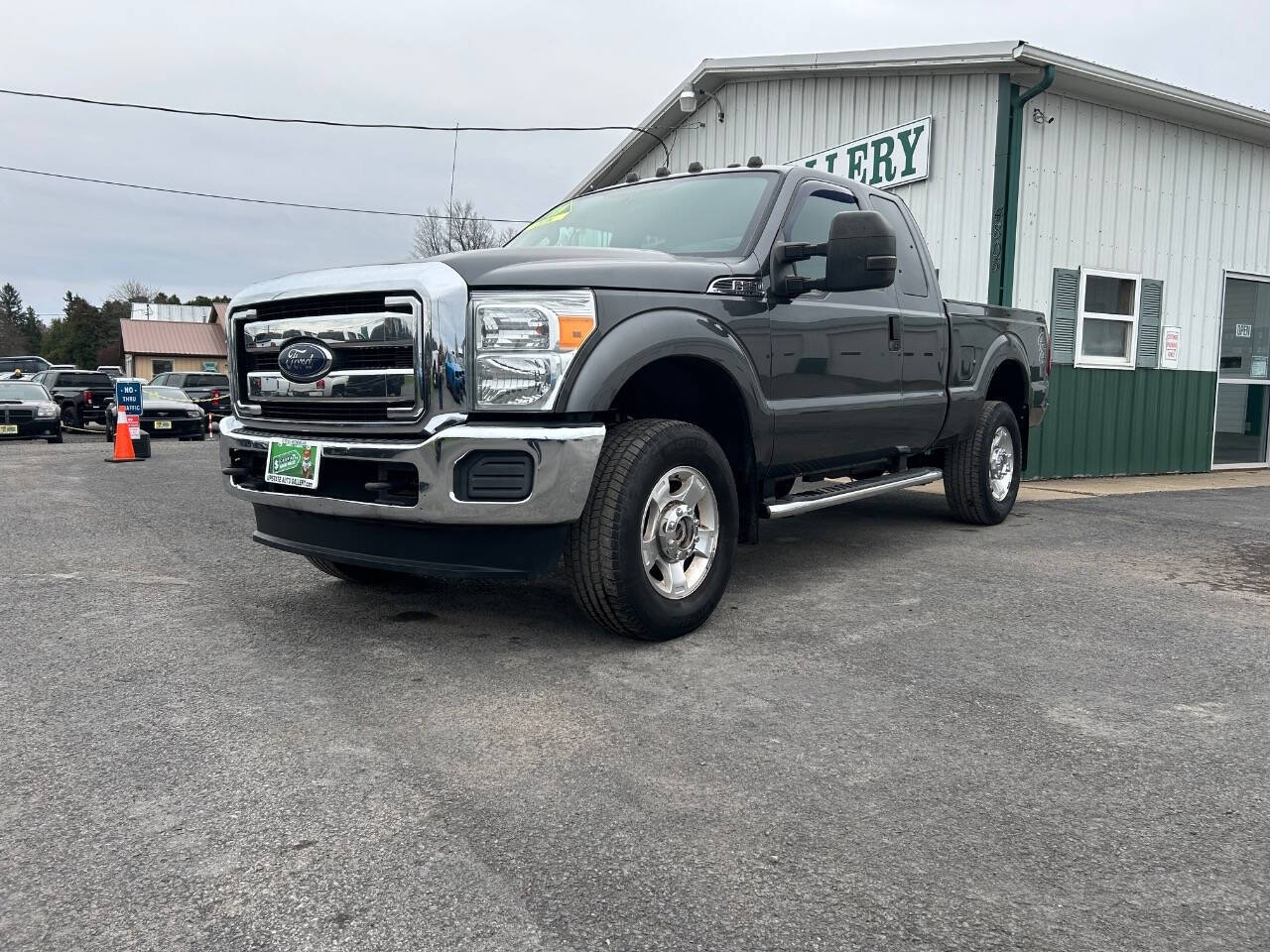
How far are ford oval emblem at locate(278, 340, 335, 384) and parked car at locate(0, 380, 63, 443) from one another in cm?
1749

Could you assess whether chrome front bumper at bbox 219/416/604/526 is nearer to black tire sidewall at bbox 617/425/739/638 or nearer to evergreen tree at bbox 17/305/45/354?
black tire sidewall at bbox 617/425/739/638

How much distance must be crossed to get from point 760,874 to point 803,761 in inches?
25.3

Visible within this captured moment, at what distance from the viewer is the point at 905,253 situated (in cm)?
586

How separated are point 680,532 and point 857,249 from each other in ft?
4.72

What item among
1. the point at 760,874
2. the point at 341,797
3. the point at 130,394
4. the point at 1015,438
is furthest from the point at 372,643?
the point at 130,394

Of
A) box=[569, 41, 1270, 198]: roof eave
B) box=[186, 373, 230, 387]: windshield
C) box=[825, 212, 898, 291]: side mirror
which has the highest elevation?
box=[569, 41, 1270, 198]: roof eave

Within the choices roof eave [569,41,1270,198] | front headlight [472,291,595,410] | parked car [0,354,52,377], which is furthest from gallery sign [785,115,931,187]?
parked car [0,354,52,377]

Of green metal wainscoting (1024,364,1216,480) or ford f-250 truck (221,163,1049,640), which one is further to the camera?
green metal wainscoting (1024,364,1216,480)

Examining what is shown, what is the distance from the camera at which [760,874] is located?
2.09 meters

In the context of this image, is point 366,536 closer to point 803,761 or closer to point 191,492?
point 803,761

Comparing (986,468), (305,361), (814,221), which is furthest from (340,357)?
(986,468)

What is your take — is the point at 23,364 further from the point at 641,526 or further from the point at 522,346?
the point at 641,526

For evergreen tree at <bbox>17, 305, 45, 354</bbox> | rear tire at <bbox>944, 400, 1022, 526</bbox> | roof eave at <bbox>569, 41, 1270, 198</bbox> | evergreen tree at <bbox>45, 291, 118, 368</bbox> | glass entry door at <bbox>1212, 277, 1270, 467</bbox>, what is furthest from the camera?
evergreen tree at <bbox>17, 305, 45, 354</bbox>

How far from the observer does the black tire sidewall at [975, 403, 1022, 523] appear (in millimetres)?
6676
